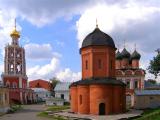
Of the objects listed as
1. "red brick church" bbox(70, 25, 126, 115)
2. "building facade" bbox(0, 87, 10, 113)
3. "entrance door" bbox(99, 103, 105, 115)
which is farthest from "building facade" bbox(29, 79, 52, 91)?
"entrance door" bbox(99, 103, 105, 115)

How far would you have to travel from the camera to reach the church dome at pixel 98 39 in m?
40.6

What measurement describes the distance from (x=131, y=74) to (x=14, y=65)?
21.3 meters

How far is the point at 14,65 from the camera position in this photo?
68000mm

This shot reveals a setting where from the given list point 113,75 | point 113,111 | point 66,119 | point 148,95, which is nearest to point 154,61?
point 148,95

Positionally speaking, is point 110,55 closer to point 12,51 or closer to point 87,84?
point 87,84

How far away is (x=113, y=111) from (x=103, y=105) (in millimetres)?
1392

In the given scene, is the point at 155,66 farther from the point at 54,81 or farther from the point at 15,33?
the point at 54,81

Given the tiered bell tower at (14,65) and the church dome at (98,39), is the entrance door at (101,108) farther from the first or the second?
the tiered bell tower at (14,65)

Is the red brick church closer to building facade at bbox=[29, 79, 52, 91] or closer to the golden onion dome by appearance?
the golden onion dome

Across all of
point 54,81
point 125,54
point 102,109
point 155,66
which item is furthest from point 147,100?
point 54,81

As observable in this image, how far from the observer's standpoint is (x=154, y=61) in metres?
48.4

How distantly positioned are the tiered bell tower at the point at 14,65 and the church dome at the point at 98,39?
1142 inches

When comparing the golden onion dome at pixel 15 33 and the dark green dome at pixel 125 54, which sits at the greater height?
the golden onion dome at pixel 15 33

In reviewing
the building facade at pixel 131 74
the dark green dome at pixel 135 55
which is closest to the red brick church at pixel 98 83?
the building facade at pixel 131 74
